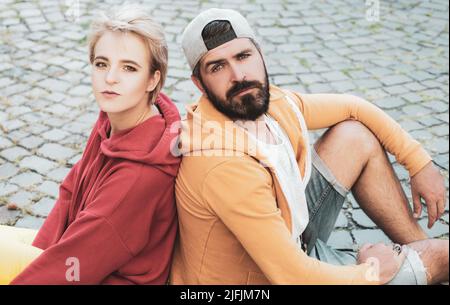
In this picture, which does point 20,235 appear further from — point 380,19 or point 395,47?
point 380,19

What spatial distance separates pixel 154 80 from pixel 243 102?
463 millimetres

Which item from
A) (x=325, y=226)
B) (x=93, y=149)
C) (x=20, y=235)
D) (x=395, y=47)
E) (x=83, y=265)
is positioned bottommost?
(x=395, y=47)

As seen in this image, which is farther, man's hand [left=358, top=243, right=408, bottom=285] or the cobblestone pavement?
the cobblestone pavement

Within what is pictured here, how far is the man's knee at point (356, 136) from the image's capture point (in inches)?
119

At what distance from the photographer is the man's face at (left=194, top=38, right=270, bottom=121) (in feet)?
8.59

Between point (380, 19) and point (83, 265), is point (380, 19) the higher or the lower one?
the lower one

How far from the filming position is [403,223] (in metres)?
3.01

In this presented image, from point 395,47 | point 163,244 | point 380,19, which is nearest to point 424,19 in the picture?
point 380,19

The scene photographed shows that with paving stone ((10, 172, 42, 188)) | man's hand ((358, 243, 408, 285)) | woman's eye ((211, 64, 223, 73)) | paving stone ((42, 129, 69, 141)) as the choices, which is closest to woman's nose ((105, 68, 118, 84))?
woman's eye ((211, 64, 223, 73))

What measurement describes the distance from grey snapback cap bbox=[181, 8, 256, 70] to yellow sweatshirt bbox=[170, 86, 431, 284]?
26cm

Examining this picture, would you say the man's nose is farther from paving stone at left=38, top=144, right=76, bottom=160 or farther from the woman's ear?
paving stone at left=38, top=144, right=76, bottom=160

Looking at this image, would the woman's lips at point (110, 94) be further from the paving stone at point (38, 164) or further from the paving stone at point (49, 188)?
the paving stone at point (38, 164)
